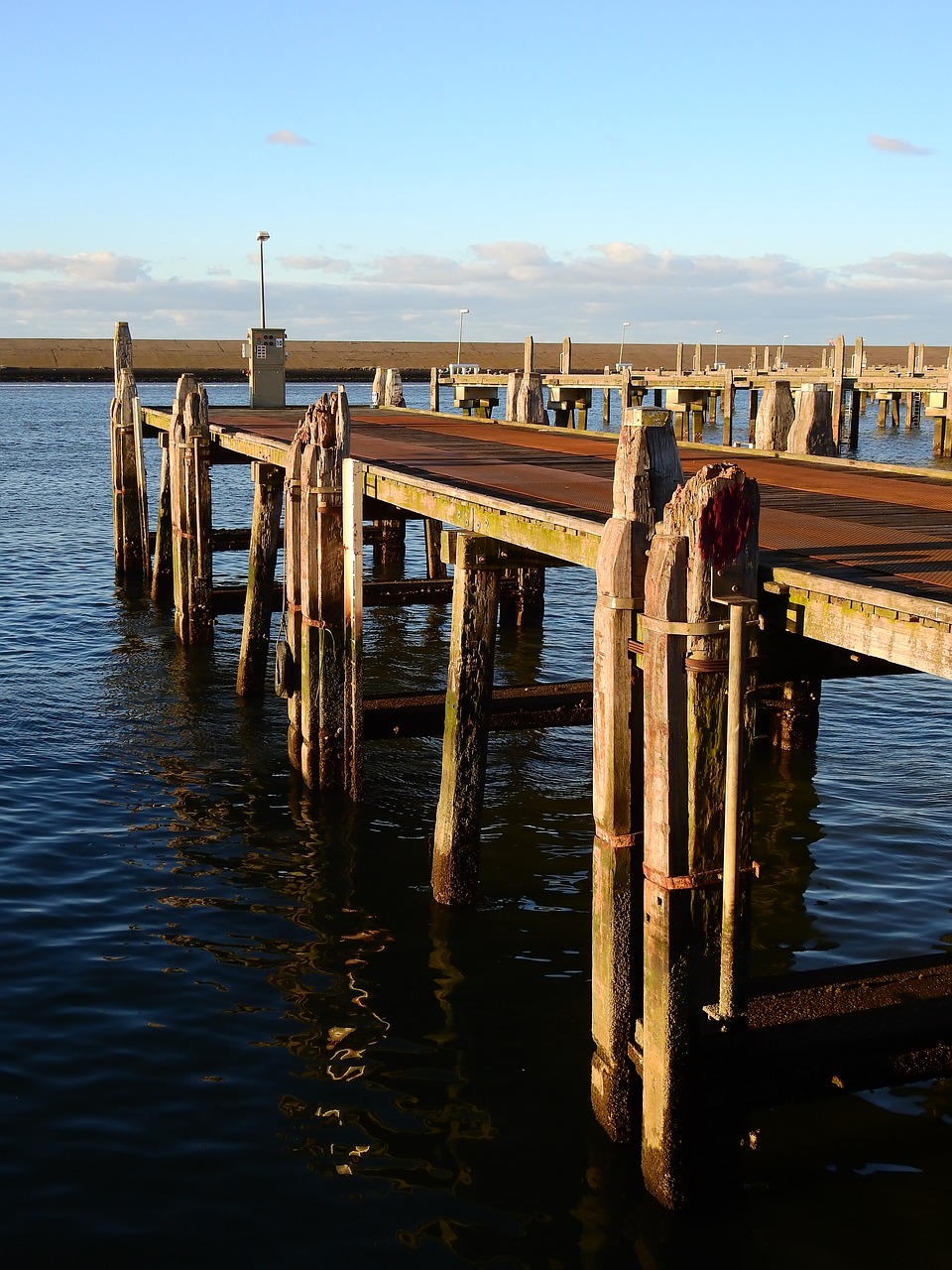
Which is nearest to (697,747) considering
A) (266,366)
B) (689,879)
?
(689,879)

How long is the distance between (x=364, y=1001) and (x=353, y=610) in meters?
4.38

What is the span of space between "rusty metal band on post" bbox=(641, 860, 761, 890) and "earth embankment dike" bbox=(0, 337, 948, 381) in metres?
116

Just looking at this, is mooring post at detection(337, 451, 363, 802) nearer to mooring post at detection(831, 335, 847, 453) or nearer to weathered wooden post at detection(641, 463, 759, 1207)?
weathered wooden post at detection(641, 463, 759, 1207)

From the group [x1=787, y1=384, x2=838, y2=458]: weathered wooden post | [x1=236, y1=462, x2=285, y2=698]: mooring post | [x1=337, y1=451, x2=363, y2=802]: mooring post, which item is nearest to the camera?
[x1=337, y1=451, x2=363, y2=802]: mooring post

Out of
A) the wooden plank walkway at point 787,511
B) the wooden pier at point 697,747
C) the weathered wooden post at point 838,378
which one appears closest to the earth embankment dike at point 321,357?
the weathered wooden post at point 838,378

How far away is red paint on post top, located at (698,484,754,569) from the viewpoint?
6.44m

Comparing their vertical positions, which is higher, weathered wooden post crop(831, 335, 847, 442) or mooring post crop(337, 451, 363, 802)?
weathered wooden post crop(831, 335, 847, 442)

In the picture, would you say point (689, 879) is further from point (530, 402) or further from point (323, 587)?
point (530, 402)

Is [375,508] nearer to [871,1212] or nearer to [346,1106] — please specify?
[346,1106]

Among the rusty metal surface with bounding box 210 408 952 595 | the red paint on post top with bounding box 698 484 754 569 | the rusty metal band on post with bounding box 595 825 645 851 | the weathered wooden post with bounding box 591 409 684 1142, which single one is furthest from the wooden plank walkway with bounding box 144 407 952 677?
the rusty metal band on post with bounding box 595 825 645 851

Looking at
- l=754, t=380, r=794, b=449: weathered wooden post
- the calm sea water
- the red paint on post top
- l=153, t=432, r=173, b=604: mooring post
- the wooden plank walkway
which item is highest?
l=754, t=380, r=794, b=449: weathered wooden post

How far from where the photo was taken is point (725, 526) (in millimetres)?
6477

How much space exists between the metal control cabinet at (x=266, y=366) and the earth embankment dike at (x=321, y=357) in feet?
300

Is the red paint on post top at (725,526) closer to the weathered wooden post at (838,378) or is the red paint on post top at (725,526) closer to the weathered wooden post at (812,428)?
the weathered wooden post at (812,428)
